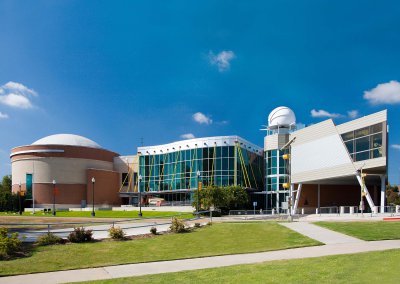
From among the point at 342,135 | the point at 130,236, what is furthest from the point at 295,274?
the point at 342,135

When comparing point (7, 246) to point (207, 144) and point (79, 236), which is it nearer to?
point (79, 236)

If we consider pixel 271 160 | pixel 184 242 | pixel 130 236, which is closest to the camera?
pixel 184 242

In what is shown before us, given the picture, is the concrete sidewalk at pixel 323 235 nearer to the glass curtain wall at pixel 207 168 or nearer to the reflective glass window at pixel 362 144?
the reflective glass window at pixel 362 144

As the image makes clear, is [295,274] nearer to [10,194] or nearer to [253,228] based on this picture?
[253,228]

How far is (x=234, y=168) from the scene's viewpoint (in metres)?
67.4

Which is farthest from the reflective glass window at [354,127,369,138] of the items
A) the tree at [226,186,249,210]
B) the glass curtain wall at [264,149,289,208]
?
the glass curtain wall at [264,149,289,208]

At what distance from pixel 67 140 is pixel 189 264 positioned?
268 ft

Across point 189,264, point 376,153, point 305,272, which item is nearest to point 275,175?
point 376,153

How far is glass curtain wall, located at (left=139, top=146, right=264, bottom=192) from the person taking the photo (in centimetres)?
6775

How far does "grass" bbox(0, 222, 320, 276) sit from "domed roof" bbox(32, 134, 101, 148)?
72260 millimetres

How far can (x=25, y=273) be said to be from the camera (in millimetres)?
12969

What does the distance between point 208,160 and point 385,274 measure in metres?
59.3

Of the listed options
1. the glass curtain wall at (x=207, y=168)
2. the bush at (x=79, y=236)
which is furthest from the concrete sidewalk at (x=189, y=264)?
the glass curtain wall at (x=207, y=168)

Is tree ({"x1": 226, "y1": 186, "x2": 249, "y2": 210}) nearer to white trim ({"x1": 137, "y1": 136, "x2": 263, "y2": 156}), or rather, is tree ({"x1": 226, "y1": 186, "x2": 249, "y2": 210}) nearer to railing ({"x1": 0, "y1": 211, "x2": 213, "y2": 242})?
white trim ({"x1": 137, "y1": 136, "x2": 263, "y2": 156})
